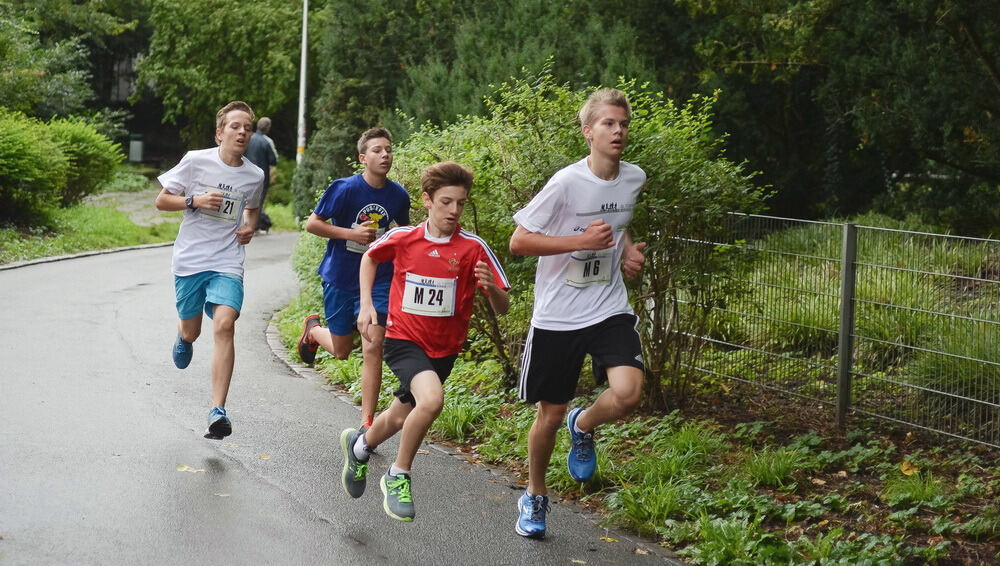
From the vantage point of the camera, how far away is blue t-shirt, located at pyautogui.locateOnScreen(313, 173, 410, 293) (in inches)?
299

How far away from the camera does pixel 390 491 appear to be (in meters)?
5.73

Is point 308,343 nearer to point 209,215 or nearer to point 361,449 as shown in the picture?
point 209,215

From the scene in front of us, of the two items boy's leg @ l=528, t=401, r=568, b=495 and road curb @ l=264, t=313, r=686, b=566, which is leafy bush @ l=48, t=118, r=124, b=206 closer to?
road curb @ l=264, t=313, r=686, b=566

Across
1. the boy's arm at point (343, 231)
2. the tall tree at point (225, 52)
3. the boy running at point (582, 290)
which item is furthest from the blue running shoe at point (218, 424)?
the tall tree at point (225, 52)

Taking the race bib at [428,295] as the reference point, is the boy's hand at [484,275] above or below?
above

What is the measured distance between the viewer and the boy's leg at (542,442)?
19.6ft

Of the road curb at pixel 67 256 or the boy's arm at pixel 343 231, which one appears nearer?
the boy's arm at pixel 343 231

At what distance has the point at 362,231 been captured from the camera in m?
7.38

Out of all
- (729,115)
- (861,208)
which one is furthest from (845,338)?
(861,208)

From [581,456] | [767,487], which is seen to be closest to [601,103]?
[581,456]

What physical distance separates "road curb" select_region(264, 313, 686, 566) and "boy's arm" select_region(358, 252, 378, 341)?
124 cm

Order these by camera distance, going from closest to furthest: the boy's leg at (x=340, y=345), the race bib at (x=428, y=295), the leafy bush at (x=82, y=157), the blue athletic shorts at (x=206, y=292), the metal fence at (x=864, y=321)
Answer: the race bib at (x=428, y=295), the metal fence at (x=864, y=321), the blue athletic shorts at (x=206, y=292), the boy's leg at (x=340, y=345), the leafy bush at (x=82, y=157)

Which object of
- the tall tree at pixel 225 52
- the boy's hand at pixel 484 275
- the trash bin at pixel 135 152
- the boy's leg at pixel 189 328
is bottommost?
the boy's leg at pixel 189 328

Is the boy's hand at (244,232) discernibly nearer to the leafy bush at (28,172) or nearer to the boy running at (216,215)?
the boy running at (216,215)
